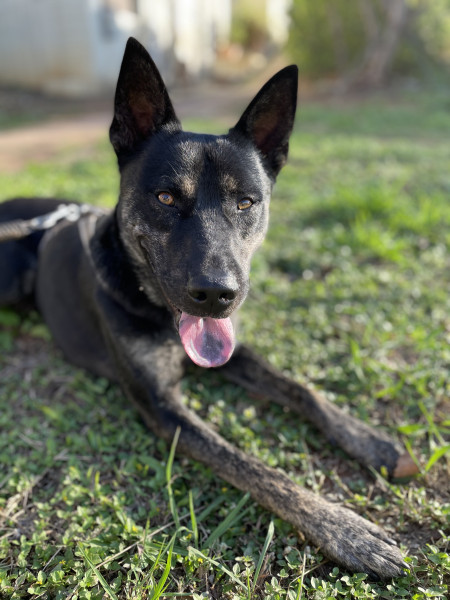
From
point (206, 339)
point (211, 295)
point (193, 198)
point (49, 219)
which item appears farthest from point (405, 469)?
point (49, 219)

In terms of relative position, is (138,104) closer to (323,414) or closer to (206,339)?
(206,339)

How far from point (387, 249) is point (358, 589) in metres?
3.10

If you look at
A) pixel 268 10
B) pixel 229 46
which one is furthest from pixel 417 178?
pixel 268 10

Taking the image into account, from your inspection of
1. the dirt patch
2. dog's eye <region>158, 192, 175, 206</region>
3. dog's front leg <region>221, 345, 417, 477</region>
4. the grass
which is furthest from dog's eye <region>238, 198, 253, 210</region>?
the dirt patch

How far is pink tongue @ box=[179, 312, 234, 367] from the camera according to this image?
2223 millimetres

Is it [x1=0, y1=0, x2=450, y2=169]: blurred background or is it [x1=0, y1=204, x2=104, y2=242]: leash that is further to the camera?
[x1=0, y1=0, x2=450, y2=169]: blurred background

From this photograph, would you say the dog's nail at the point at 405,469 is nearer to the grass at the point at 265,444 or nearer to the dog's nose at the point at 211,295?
the grass at the point at 265,444

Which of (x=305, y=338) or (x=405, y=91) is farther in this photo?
(x=405, y=91)

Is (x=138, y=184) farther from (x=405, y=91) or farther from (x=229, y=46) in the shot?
(x=229, y=46)

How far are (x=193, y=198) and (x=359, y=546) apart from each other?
1.64 metres

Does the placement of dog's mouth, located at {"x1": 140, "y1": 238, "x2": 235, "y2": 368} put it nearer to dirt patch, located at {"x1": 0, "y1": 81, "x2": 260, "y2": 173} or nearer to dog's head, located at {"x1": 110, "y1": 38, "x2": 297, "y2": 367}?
dog's head, located at {"x1": 110, "y1": 38, "x2": 297, "y2": 367}

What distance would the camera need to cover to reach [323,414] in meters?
2.62

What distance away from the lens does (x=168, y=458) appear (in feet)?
8.21

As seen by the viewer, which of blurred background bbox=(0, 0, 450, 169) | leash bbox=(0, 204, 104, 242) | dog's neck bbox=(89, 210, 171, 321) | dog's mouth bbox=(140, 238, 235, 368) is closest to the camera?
dog's mouth bbox=(140, 238, 235, 368)
